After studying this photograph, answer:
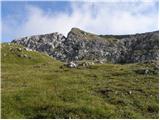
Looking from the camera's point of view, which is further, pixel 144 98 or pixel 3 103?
pixel 144 98

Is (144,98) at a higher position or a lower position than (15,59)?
lower

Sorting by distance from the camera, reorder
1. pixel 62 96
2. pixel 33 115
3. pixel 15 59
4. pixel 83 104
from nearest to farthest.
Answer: pixel 33 115 → pixel 83 104 → pixel 62 96 → pixel 15 59

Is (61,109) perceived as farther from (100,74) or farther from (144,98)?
(100,74)

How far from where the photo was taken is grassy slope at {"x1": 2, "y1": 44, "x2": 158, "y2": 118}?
33.2 m

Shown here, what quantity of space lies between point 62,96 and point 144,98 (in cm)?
732

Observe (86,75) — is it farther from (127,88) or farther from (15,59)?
(15,59)

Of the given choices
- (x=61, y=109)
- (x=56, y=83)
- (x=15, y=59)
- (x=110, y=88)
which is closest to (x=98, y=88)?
(x=110, y=88)

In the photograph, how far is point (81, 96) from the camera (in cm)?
3812

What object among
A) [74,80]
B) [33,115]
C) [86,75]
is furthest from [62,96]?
[86,75]

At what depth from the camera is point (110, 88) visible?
41.7 meters

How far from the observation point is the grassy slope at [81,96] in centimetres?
3322

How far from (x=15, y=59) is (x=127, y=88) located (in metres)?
47.4

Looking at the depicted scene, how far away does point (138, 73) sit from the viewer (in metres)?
51.5

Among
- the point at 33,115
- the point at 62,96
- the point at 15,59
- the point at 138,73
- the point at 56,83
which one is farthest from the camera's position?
the point at 15,59
